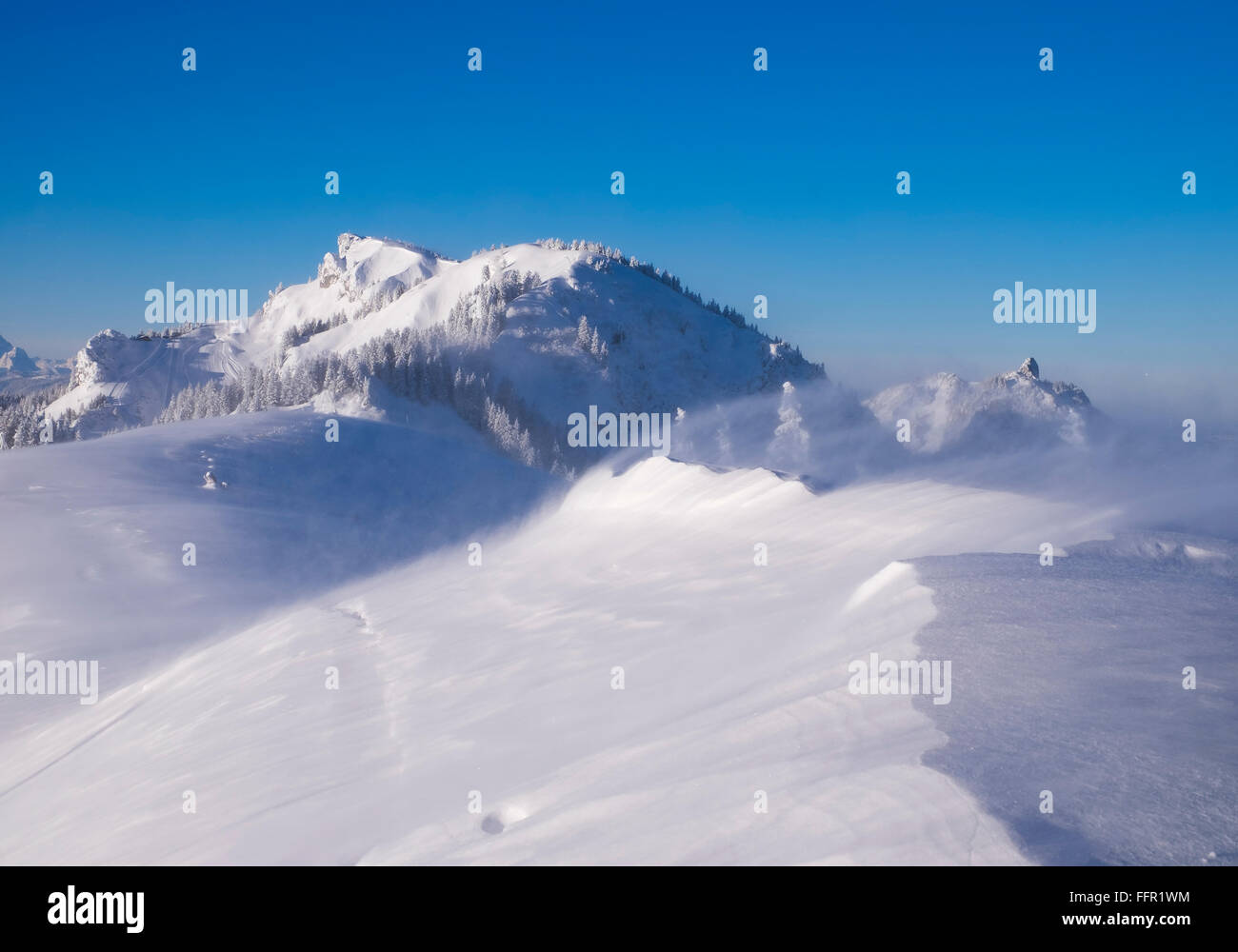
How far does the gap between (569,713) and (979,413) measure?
390 feet

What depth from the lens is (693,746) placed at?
672 cm

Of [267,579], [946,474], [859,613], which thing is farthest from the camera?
[267,579]

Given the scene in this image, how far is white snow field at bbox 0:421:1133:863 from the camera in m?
5.49

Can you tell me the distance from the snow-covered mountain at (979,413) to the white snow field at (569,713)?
82.7m

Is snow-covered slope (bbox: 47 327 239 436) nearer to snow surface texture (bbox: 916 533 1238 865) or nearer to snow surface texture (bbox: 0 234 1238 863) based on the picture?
snow surface texture (bbox: 0 234 1238 863)

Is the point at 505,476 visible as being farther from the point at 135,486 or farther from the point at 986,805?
the point at 986,805

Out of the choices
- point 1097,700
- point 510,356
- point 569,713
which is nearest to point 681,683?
point 569,713

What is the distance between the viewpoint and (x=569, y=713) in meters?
8.49

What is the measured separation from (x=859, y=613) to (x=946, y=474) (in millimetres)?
10589

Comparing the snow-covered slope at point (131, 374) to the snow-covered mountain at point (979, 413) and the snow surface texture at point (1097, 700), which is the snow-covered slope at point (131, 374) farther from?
the snow surface texture at point (1097, 700)
